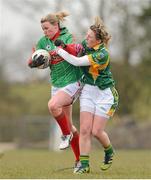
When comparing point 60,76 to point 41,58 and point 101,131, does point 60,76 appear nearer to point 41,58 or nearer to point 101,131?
point 41,58

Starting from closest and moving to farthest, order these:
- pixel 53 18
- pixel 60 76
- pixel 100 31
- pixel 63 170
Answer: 1. pixel 100 31
2. pixel 53 18
3. pixel 60 76
4. pixel 63 170

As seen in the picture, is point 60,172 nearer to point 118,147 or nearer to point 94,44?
point 94,44

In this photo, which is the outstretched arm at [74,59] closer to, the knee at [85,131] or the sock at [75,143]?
the knee at [85,131]

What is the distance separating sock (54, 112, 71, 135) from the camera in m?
11.3

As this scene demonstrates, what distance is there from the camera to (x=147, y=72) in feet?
131

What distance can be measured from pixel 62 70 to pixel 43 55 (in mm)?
382

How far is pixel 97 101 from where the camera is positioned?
36.2 ft

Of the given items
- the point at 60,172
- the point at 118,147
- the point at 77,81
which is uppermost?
the point at 77,81

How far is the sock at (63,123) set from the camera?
444 inches

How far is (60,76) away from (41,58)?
429mm

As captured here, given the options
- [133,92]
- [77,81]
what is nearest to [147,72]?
[133,92]

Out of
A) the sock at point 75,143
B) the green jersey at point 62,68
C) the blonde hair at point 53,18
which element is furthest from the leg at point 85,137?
the blonde hair at point 53,18

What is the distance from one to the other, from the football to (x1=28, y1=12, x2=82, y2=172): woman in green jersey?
0.44ft

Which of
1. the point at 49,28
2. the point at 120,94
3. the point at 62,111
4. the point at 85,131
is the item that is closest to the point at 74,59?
the point at 49,28
